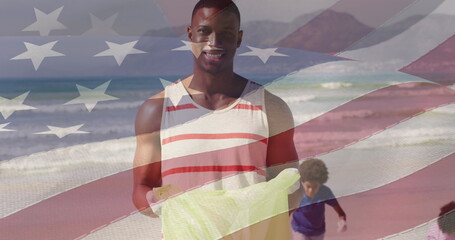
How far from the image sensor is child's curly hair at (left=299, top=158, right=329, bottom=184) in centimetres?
185

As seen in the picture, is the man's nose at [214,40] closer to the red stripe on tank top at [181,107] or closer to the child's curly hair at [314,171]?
the red stripe on tank top at [181,107]

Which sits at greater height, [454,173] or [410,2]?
[410,2]

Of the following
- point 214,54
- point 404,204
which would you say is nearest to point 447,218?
point 404,204

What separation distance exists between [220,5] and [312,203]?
52cm

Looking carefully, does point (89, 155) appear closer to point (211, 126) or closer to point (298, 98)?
point (211, 126)

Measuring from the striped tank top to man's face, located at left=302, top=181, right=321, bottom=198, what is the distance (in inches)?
4.3

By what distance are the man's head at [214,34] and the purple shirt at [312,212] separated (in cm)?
37

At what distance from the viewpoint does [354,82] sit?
190 centimetres

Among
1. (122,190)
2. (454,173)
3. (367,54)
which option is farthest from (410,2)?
(122,190)

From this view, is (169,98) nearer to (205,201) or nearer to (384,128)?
(205,201)

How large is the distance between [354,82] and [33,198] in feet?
2.64

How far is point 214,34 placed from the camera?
183 centimetres

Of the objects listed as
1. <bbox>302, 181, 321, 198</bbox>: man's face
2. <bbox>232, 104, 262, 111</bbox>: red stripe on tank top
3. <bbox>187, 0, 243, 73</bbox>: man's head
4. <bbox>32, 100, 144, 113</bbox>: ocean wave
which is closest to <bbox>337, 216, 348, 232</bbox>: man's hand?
<bbox>302, 181, 321, 198</bbox>: man's face

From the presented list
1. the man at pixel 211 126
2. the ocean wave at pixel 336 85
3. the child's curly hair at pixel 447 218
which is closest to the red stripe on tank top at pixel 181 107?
the man at pixel 211 126
